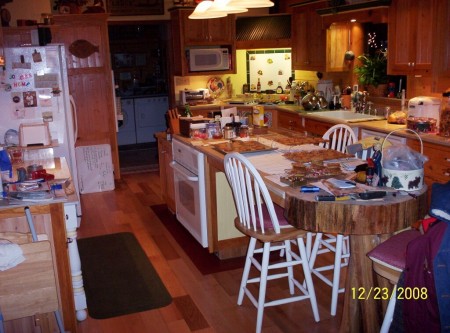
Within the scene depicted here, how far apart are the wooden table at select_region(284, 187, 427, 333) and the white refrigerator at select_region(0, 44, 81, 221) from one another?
2907 millimetres

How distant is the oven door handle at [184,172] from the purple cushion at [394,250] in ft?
5.85

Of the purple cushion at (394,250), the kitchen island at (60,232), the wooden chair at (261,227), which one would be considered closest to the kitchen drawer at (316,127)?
the wooden chair at (261,227)

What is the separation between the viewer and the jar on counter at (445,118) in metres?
4.03

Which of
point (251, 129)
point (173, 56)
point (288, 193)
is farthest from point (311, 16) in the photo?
point (288, 193)

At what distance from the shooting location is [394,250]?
88.7 inches

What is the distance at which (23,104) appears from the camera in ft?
15.3

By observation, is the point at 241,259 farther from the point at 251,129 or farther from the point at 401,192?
the point at 401,192

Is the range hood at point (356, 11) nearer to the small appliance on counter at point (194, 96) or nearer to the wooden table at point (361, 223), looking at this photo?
the small appliance on counter at point (194, 96)

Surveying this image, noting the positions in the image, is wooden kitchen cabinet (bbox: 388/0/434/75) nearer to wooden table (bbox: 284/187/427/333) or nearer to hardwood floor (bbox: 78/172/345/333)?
hardwood floor (bbox: 78/172/345/333)

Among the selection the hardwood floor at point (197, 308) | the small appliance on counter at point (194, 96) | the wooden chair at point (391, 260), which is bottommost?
the hardwood floor at point (197, 308)

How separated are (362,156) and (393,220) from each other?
1.17 m

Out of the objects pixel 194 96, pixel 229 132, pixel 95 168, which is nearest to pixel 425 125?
pixel 229 132

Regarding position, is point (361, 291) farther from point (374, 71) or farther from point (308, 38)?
point (308, 38)

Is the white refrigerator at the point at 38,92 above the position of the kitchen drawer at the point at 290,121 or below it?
Result: above
